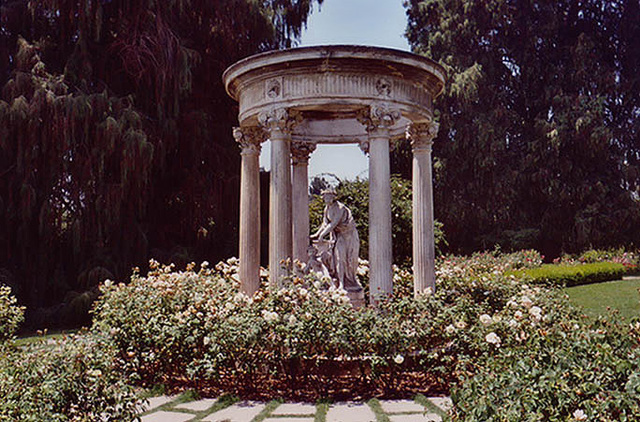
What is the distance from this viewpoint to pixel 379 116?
7.65 m

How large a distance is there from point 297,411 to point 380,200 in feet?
10.9

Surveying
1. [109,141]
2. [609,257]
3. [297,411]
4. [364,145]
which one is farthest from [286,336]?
[609,257]

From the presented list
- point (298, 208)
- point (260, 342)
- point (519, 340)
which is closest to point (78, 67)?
point (298, 208)

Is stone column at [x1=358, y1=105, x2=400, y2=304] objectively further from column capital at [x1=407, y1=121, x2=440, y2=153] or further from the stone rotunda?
column capital at [x1=407, y1=121, x2=440, y2=153]

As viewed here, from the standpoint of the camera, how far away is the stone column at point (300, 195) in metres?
10.0

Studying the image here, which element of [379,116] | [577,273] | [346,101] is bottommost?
[577,273]

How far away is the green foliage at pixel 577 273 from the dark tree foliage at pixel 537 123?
466cm

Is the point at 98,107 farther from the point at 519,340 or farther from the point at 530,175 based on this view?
the point at 530,175

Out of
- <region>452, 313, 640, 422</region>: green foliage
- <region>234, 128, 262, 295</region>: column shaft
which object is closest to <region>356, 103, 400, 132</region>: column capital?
<region>234, 128, 262, 295</region>: column shaft

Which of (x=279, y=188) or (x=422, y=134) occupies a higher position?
(x=422, y=134)

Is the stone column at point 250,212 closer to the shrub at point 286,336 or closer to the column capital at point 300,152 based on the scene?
the column capital at point 300,152

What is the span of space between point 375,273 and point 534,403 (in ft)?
14.4

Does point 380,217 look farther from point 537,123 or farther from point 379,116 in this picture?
point 537,123

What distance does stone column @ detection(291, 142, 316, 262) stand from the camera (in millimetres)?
10047
